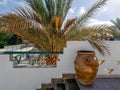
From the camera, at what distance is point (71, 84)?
5.59 meters

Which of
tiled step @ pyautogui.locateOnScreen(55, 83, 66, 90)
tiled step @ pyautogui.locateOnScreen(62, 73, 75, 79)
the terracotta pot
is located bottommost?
tiled step @ pyautogui.locateOnScreen(55, 83, 66, 90)

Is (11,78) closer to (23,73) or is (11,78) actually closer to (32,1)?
(23,73)

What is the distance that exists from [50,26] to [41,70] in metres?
1.74

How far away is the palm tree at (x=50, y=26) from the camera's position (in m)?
6.74

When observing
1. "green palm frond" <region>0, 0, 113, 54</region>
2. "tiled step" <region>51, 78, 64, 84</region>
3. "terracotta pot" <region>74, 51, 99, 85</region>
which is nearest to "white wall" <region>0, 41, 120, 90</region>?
"tiled step" <region>51, 78, 64, 84</region>

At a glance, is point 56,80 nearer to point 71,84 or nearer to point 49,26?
point 71,84

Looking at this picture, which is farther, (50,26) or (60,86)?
(50,26)

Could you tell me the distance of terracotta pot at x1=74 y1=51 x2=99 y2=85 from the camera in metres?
5.29

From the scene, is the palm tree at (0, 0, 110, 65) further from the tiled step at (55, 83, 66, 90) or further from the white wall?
the tiled step at (55, 83, 66, 90)

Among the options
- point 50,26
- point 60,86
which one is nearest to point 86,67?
point 60,86

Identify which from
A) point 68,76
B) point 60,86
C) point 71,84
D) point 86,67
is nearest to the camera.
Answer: point 86,67

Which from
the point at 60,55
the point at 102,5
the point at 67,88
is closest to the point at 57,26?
the point at 60,55

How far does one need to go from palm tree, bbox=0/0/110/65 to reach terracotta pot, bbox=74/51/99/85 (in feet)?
2.65

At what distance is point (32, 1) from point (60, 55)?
3.02 m
